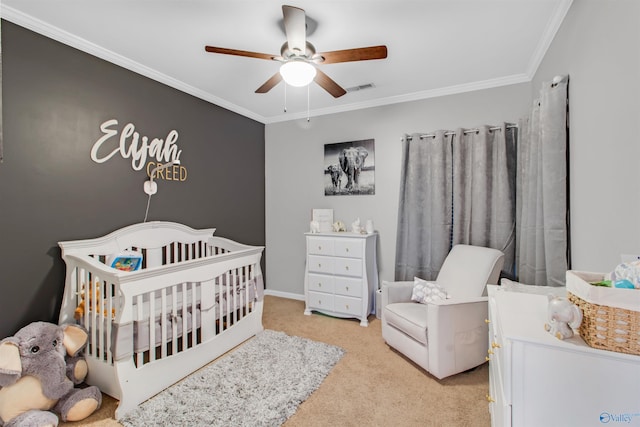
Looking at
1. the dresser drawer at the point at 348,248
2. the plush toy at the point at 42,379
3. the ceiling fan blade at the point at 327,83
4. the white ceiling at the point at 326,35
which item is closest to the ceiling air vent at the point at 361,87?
the white ceiling at the point at 326,35

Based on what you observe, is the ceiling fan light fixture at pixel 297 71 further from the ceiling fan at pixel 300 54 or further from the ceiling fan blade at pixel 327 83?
the ceiling fan blade at pixel 327 83

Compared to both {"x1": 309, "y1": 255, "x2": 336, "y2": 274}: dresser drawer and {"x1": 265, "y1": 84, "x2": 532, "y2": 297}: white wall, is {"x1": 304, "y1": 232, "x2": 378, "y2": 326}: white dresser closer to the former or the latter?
{"x1": 309, "y1": 255, "x2": 336, "y2": 274}: dresser drawer

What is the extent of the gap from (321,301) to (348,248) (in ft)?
2.31

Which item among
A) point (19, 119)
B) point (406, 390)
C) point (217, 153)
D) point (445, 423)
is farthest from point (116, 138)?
point (445, 423)

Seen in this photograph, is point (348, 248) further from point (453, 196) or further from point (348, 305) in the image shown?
point (453, 196)

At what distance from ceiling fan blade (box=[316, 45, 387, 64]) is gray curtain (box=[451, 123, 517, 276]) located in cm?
158

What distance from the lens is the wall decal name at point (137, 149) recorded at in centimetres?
Result: 239

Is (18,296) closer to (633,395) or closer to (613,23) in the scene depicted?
(633,395)

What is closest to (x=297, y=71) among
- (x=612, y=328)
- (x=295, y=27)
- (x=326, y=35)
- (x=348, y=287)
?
(x=295, y=27)

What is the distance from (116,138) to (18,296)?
4.37 ft

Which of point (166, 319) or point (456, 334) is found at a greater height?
point (166, 319)

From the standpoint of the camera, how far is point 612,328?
775mm

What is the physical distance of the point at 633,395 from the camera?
29.8 inches

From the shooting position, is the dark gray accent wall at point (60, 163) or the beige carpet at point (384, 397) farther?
the dark gray accent wall at point (60, 163)
